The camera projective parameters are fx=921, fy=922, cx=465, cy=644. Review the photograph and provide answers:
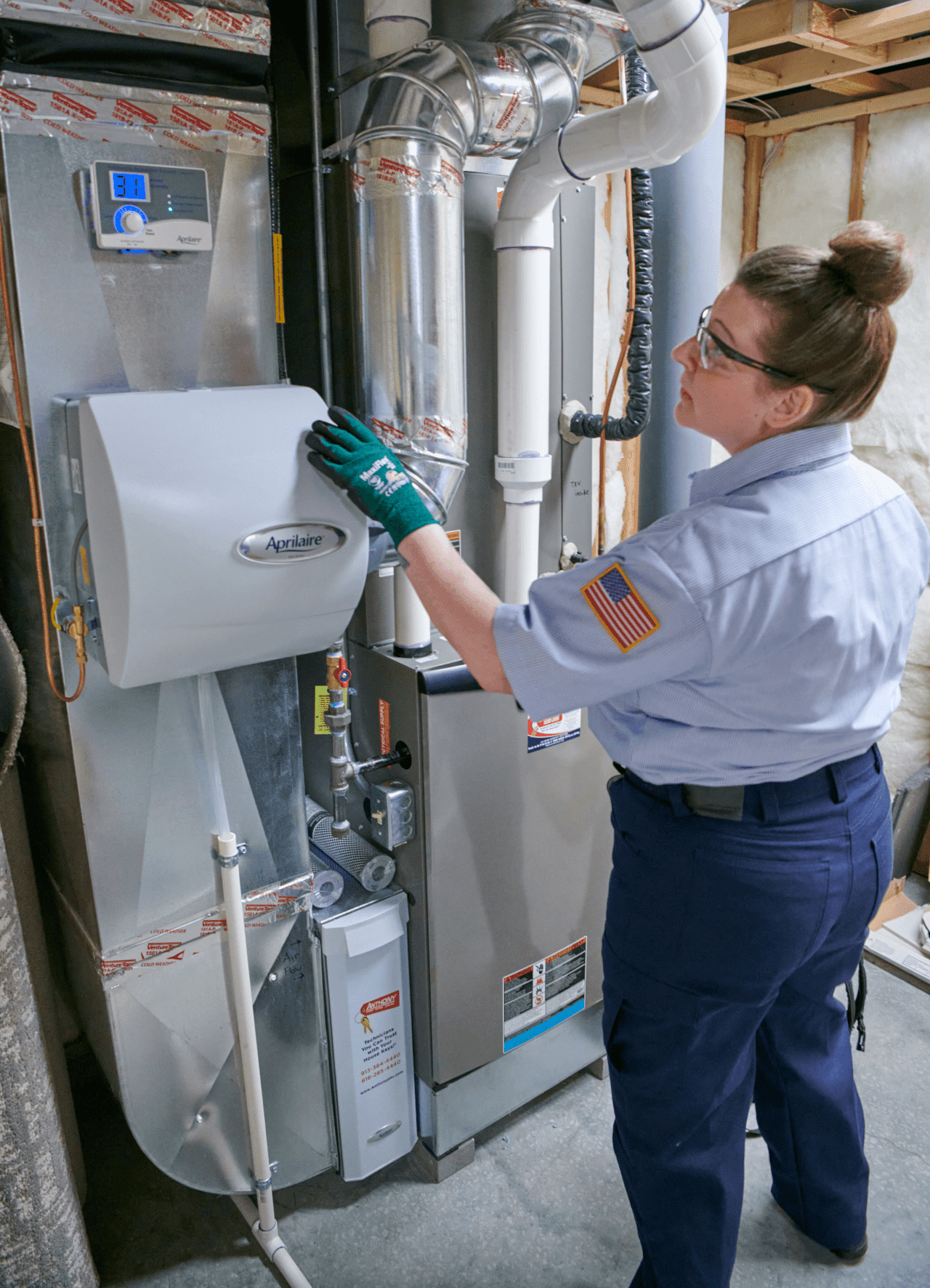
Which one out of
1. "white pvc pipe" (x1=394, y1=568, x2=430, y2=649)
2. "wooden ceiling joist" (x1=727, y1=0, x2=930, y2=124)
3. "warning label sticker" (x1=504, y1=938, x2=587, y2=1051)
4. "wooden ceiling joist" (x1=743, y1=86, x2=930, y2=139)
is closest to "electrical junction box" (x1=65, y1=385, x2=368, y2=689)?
"white pvc pipe" (x1=394, y1=568, x2=430, y2=649)

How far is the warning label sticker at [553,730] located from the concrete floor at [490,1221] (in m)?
0.86

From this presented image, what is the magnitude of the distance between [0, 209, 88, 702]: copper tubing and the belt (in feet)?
2.67

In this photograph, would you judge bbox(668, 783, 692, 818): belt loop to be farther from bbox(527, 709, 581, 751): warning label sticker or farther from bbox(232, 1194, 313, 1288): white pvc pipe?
bbox(232, 1194, 313, 1288): white pvc pipe

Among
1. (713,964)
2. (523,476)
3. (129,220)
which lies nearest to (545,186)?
(523,476)

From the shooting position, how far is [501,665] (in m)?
1.19

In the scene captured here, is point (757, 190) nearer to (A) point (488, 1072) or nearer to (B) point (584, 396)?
(B) point (584, 396)

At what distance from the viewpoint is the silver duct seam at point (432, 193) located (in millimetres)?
1367

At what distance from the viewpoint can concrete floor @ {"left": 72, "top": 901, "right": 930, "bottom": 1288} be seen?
1637mm

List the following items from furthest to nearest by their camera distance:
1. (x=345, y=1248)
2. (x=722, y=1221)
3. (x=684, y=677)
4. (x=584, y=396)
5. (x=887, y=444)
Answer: (x=887, y=444)
(x=584, y=396)
(x=345, y=1248)
(x=722, y=1221)
(x=684, y=677)

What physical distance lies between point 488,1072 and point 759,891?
90 centimetres

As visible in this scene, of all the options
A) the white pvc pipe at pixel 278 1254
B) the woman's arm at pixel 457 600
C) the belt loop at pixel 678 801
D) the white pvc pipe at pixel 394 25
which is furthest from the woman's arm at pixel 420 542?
the white pvc pipe at pixel 278 1254

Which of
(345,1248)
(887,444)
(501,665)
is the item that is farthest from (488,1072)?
(887,444)

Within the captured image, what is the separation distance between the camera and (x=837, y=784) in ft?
4.16

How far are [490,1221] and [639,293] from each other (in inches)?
68.4
